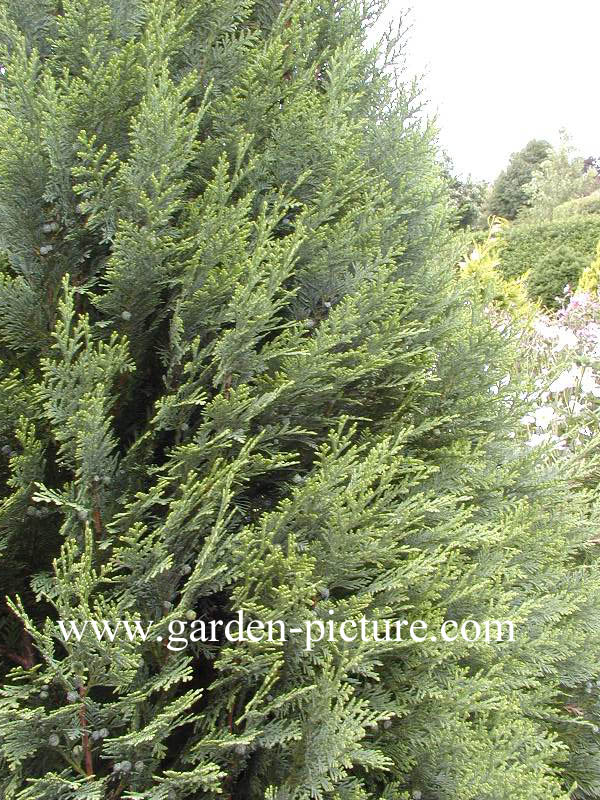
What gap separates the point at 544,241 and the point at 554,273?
2058mm

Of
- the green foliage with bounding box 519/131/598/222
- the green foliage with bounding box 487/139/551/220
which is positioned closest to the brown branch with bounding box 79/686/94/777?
the green foliage with bounding box 519/131/598/222

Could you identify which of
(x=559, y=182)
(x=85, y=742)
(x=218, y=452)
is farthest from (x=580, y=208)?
(x=85, y=742)

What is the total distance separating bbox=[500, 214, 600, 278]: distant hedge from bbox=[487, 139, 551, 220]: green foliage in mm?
26660

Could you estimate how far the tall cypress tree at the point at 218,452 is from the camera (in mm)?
1541

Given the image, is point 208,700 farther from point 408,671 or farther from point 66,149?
point 66,149

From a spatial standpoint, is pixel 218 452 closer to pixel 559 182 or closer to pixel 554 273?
pixel 554 273

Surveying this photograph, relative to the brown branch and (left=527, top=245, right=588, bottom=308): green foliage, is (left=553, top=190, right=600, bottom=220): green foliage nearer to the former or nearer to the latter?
(left=527, top=245, right=588, bottom=308): green foliage

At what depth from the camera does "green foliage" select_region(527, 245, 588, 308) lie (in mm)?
14444

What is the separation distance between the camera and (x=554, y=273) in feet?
48.8

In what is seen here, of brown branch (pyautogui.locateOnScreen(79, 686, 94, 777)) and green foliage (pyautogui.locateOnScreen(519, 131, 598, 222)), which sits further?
green foliage (pyautogui.locateOnScreen(519, 131, 598, 222))

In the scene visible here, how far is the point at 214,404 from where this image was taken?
160 cm

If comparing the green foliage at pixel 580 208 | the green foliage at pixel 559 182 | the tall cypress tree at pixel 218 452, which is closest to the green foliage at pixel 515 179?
the green foliage at pixel 559 182

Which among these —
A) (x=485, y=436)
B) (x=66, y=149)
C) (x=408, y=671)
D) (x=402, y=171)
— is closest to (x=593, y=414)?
(x=485, y=436)

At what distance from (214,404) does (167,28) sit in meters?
1.04
